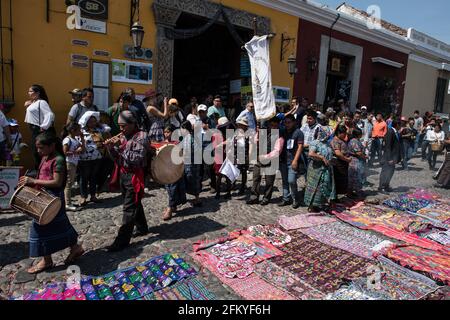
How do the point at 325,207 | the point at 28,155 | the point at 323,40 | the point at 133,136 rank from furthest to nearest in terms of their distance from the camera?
1. the point at 323,40
2. the point at 28,155
3. the point at 325,207
4. the point at 133,136

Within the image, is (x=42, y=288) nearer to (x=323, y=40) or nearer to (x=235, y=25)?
(x=235, y=25)

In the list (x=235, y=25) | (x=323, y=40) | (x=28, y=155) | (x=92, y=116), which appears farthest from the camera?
(x=323, y=40)

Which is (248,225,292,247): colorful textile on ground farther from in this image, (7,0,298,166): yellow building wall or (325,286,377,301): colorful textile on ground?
(7,0,298,166): yellow building wall

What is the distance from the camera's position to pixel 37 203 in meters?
3.27

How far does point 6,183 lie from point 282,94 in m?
9.11

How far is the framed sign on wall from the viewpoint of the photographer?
7562 mm

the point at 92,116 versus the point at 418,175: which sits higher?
the point at 92,116

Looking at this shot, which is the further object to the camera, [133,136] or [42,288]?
[133,136]

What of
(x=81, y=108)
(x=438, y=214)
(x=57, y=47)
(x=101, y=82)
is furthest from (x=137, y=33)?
(x=438, y=214)

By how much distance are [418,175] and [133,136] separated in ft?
31.8

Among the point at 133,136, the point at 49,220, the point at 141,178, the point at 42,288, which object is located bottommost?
the point at 42,288

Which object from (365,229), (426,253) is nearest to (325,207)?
(365,229)

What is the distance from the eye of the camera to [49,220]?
332 cm

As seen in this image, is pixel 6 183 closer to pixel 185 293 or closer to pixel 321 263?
pixel 185 293
